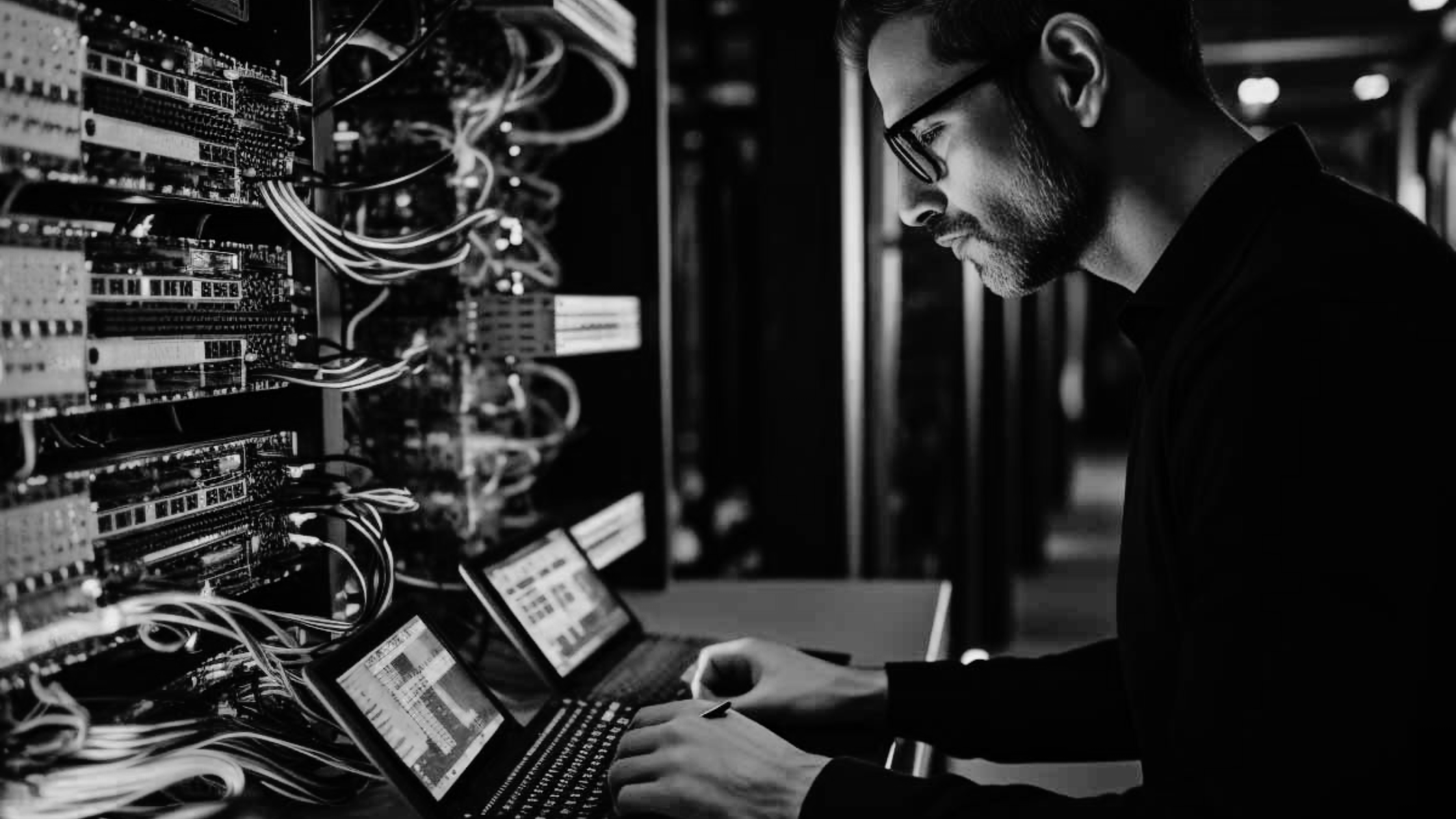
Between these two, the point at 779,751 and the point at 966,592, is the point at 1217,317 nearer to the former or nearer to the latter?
the point at 779,751

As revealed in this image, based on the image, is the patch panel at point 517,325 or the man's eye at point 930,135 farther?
the patch panel at point 517,325

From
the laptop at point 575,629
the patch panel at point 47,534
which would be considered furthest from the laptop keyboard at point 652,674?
the patch panel at point 47,534

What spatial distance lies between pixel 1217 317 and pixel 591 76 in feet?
5.38

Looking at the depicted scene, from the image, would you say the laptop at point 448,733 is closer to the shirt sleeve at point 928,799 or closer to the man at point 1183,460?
the man at point 1183,460

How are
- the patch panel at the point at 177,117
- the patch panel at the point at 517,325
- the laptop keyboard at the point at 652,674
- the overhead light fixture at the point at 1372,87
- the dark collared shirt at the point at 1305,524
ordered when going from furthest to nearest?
the overhead light fixture at the point at 1372,87 → the patch panel at the point at 517,325 → the laptop keyboard at the point at 652,674 → the patch panel at the point at 177,117 → the dark collared shirt at the point at 1305,524

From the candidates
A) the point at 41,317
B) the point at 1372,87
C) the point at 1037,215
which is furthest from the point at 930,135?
the point at 1372,87

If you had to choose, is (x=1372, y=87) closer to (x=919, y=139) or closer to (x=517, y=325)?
(x=517, y=325)

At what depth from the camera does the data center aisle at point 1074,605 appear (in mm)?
2098

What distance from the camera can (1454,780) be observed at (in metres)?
0.86

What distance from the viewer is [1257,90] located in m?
7.19

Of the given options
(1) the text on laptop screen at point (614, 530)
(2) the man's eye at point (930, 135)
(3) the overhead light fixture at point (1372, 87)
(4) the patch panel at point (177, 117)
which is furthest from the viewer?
(3) the overhead light fixture at point (1372, 87)

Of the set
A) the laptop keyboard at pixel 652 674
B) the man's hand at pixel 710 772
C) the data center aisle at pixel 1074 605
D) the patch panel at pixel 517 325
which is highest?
the patch panel at pixel 517 325

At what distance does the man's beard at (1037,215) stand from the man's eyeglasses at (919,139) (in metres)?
0.03

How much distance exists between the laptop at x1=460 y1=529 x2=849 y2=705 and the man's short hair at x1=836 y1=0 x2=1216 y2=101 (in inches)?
32.5
